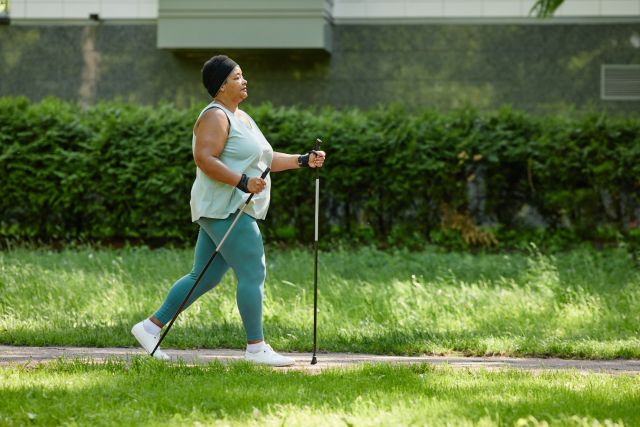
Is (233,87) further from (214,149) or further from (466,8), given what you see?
(466,8)

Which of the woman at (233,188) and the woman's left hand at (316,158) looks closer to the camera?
the woman at (233,188)

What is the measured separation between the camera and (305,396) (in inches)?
215

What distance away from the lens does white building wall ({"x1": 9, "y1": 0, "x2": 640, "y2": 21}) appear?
16812 millimetres

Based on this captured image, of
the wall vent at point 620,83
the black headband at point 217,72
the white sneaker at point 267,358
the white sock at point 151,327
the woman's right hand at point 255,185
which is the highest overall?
the wall vent at point 620,83

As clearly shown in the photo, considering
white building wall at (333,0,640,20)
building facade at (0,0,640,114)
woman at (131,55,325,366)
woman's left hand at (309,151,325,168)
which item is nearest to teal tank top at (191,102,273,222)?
woman at (131,55,325,366)

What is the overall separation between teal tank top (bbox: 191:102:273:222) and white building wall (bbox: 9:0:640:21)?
1112cm

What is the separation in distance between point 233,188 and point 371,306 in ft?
8.84

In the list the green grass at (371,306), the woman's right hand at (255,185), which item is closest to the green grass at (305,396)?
A: the woman's right hand at (255,185)

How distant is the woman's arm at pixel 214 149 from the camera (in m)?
6.33

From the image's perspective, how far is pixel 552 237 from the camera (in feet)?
44.8

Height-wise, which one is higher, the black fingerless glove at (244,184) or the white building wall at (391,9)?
the white building wall at (391,9)

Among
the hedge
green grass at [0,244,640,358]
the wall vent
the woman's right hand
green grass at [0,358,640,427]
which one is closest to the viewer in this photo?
green grass at [0,358,640,427]

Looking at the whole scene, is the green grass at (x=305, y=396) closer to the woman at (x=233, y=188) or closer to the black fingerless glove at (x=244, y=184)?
the woman at (x=233, y=188)

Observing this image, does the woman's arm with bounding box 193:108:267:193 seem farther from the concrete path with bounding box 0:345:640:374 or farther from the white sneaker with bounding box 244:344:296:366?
the concrete path with bounding box 0:345:640:374
